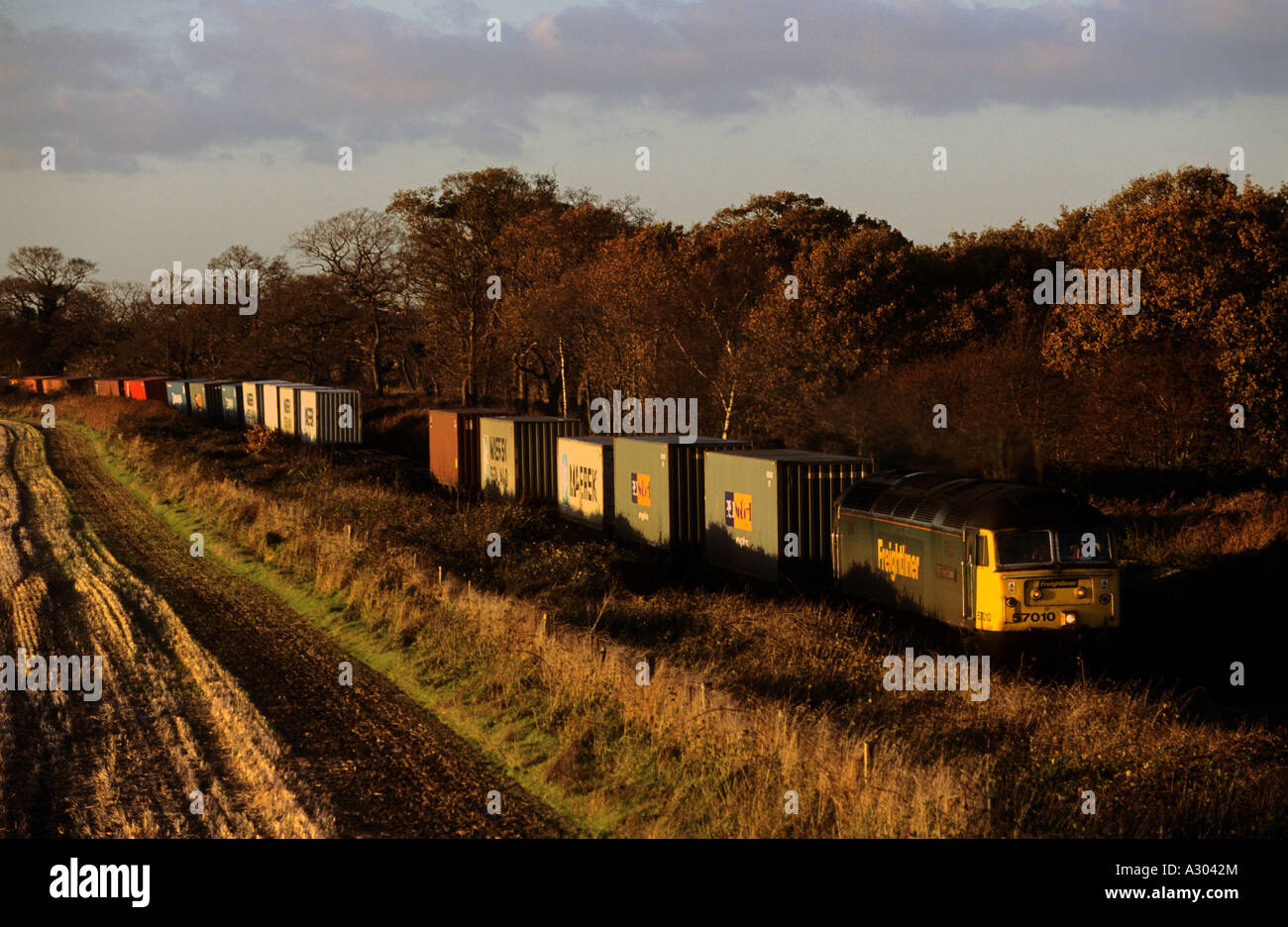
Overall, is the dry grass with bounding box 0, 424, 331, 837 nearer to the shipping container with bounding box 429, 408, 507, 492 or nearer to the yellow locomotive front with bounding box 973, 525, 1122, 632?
the yellow locomotive front with bounding box 973, 525, 1122, 632

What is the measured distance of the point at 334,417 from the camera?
48.4m

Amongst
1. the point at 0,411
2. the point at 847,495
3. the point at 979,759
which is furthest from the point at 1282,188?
the point at 0,411

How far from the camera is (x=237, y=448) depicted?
46312 millimetres

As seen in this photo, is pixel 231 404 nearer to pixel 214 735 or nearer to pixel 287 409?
pixel 287 409

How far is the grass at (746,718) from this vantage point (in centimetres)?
1030

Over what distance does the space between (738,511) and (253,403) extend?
40932 millimetres

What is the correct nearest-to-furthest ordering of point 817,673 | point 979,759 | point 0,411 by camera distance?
point 979,759, point 817,673, point 0,411

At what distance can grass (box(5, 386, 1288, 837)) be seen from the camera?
10.3 m

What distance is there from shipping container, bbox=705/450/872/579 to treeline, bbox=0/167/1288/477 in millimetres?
16813

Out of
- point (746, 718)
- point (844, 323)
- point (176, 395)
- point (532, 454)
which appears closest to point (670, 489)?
point (532, 454)

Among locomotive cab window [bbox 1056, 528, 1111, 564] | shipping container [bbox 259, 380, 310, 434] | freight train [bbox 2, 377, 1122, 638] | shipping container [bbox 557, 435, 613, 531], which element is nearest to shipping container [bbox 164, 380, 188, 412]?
shipping container [bbox 259, 380, 310, 434]

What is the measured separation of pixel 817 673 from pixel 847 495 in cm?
847

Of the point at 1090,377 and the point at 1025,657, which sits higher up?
the point at 1090,377
